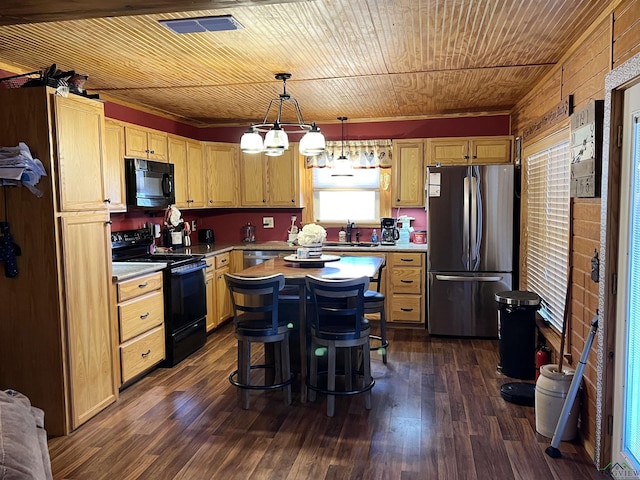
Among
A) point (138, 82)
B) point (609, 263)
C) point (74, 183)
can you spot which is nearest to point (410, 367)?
point (609, 263)

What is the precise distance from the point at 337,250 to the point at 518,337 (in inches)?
89.3

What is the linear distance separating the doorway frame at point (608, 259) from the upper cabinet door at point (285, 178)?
3914 mm

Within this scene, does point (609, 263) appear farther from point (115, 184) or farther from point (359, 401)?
point (115, 184)

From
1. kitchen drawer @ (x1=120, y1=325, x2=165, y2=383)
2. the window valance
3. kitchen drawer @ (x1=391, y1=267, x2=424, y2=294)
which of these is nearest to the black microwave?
kitchen drawer @ (x1=120, y1=325, x2=165, y2=383)

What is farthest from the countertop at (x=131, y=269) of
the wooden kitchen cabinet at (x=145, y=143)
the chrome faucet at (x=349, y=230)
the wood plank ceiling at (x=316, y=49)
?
the chrome faucet at (x=349, y=230)

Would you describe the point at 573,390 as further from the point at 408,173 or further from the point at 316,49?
the point at 408,173

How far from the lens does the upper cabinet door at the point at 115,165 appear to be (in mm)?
4172

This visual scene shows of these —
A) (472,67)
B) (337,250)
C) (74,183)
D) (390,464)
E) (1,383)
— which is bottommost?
(390,464)

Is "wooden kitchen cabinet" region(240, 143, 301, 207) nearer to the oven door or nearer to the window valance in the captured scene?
the window valance

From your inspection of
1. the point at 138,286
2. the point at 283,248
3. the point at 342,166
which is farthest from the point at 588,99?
the point at 283,248

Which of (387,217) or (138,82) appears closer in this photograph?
(138,82)

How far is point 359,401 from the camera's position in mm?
3490

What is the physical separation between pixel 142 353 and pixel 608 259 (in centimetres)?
328

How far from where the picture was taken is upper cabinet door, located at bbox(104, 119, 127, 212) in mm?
4172
